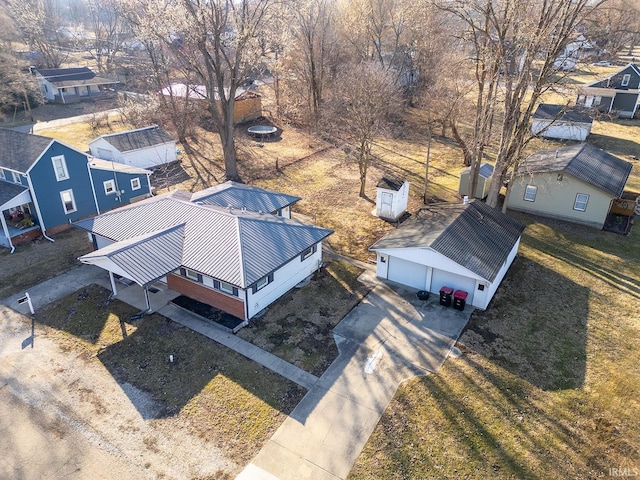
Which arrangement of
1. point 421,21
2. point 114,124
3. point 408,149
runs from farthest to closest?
point 114,124 < point 421,21 < point 408,149

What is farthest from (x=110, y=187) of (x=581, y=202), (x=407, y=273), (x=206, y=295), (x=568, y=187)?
(x=581, y=202)

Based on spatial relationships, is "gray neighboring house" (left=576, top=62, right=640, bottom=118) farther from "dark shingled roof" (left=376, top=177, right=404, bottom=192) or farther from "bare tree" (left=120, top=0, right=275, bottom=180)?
"bare tree" (left=120, top=0, right=275, bottom=180)

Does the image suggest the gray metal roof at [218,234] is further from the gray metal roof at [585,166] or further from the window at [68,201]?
the gray metal roof at [585,166]

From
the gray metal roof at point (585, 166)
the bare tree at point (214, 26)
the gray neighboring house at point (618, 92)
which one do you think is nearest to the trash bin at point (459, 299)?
the gray metal roof at point (585, 166)

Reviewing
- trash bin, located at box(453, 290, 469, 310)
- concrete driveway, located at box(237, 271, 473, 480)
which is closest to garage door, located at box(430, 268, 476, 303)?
trash bin, located at box(453, 290, 469, 310)

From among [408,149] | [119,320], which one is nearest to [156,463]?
[119,320]

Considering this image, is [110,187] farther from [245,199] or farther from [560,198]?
[560,198]

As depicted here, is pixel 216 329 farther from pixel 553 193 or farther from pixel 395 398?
pixel 553 193
